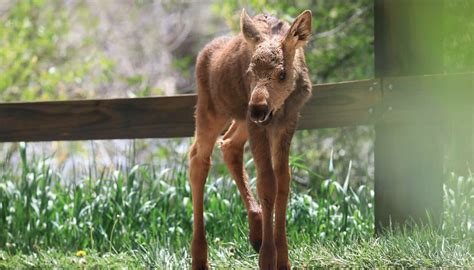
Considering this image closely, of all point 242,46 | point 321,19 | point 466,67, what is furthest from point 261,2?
point 242,46

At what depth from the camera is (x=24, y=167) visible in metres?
7.09

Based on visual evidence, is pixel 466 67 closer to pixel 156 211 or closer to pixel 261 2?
pixel 156 211

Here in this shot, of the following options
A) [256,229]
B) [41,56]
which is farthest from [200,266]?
[41,56]

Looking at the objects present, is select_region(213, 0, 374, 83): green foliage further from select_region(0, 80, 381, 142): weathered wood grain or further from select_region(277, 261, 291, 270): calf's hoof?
select_region(277, 261, 291, 270): calf's hoof

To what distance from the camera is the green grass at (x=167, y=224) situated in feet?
17.6

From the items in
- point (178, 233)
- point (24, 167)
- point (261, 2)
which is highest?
point (261, 2)

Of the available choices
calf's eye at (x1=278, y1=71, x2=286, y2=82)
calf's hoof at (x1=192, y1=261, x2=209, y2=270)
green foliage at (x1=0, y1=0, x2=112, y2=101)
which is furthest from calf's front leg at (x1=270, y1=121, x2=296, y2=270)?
green foliage at (x1=0, y1=0, x2=112, y2=101)

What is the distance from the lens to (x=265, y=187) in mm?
4551

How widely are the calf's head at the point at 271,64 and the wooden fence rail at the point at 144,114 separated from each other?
1572 millimetres

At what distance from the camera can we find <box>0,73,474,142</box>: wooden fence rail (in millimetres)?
6016

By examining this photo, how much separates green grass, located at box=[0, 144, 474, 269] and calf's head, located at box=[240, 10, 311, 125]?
1269 millimetres

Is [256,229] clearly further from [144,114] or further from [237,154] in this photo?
[144,114]

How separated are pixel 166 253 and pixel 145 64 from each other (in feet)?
30.4

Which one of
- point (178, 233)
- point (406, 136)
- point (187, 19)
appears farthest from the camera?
point (187, 19)
